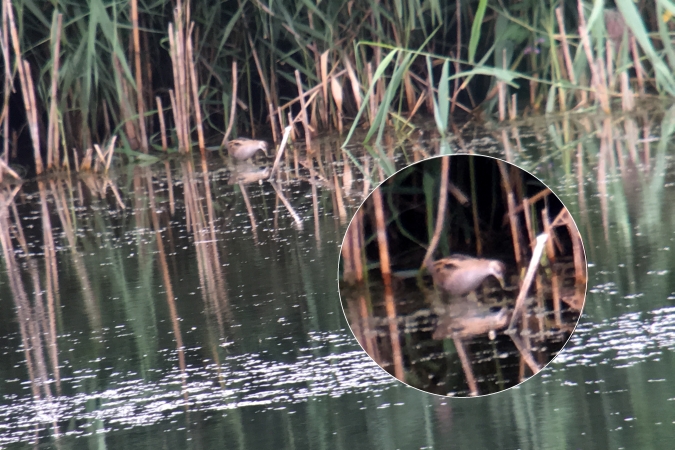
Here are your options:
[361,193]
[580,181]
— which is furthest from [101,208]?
[580,181]

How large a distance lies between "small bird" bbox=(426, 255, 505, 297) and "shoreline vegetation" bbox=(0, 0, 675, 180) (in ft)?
11.7

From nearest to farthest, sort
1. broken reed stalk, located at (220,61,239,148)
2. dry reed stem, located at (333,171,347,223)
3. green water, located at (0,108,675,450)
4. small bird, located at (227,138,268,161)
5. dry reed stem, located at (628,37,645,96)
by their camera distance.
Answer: green water, located at (0,108,675,450)
dry reed stem, located at (333,171,347,223)
dry reed stem, located at (628,37,645,96)
small bird, located at (227,138,268,161)
broken reed stalk, located at (220,61,239,148)

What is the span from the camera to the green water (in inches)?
80.8

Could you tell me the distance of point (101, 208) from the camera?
4879mm

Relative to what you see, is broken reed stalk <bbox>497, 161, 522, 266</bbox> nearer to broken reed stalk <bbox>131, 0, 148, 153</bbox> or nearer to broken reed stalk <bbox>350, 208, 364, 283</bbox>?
broken reed stalk <bbox>350, 208, 364, 283</bbox>

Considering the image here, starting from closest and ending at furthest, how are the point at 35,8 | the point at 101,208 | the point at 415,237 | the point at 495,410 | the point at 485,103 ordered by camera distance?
the point at 415,237 → the point at 495,410 → the point at 101,208 → the point at 35,8 → the point at 485,103

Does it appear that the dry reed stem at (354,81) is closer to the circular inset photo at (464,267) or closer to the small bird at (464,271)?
the circular inset photo at (464,267)

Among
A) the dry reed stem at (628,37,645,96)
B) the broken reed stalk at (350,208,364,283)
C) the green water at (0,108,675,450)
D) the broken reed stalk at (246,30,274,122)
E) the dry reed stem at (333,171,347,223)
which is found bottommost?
the green water at (0,108,675,450)

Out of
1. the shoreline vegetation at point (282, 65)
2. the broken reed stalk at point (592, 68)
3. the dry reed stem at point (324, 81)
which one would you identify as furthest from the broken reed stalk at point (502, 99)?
the dry reed stem at point (324, 81)

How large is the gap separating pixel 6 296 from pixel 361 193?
1543 millimetres

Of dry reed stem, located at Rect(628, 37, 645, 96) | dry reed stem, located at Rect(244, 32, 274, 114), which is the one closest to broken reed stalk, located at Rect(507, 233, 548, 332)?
dry reed stem, located at Rect(628, 37, 645, 96)

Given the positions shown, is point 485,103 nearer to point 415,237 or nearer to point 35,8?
point 35,8

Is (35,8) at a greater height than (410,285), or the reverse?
(35,8)

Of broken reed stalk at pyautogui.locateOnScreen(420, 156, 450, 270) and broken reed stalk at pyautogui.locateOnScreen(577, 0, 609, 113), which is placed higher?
broken reed stalk at pyautogui.locateOnScreen(577, 0, 609, 113)
